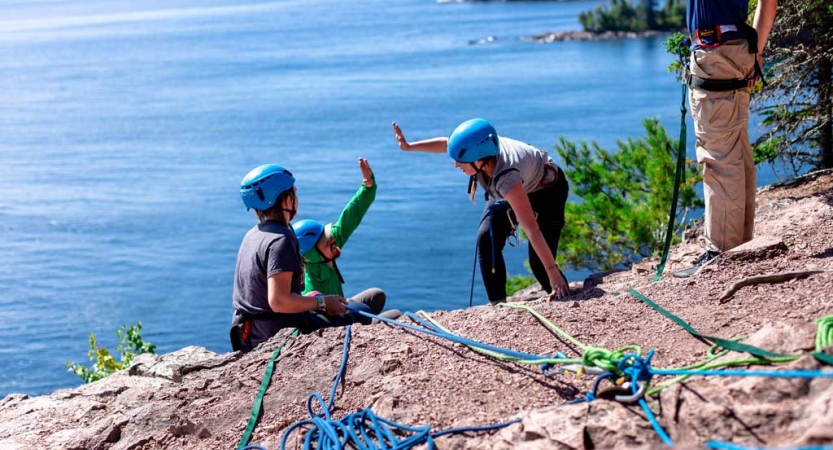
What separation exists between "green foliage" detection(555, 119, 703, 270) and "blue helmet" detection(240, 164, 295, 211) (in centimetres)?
873

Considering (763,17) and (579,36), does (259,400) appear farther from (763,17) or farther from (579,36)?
(579,36)

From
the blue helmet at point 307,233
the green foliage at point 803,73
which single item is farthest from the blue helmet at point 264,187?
the green foliage at point 803,73

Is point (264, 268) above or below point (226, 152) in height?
above

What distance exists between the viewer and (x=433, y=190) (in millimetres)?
31766

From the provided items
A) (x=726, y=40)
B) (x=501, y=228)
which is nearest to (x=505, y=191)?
(x=501, y=228)

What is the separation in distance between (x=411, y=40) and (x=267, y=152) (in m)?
37.4

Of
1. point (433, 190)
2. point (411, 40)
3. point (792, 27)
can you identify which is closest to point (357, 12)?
point (411, 40)

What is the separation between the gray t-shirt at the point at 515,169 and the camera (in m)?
6.11

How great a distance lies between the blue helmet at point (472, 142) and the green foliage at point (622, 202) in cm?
801

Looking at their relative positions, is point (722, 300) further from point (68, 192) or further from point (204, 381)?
point (68, 192)

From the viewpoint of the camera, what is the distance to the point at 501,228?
6.66 meters

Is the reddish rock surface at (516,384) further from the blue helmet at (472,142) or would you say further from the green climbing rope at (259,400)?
the blue helmet at (472,142)

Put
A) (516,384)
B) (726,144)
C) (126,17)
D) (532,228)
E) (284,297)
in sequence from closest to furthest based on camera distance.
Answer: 1. (516,384)
2. (284,297)
3. (532,228)
4. (726,144)
5. (126,17)

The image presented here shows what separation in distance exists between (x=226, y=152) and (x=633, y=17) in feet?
162
